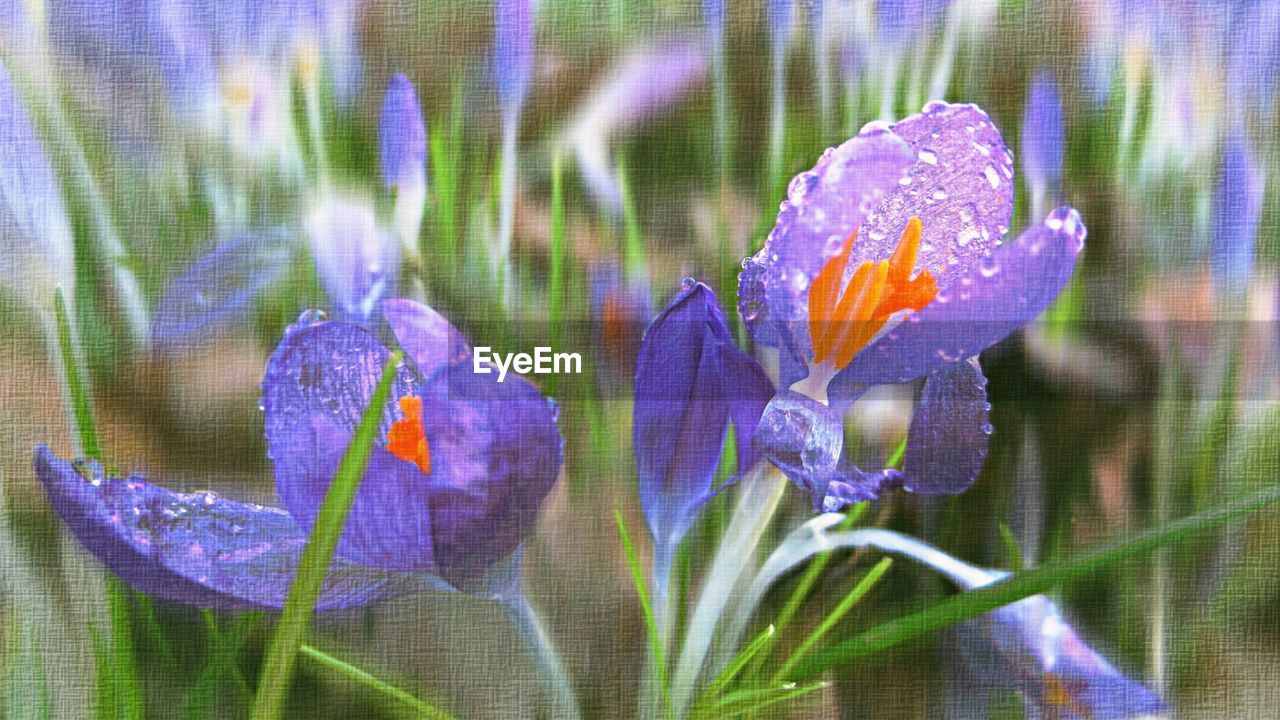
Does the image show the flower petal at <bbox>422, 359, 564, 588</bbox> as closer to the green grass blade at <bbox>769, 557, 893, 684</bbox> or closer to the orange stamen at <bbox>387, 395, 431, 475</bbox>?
the orange stamen at <bbox>387, 395, 431, 475</bbox>

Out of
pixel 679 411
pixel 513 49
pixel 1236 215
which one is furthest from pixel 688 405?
pixel 1236 215

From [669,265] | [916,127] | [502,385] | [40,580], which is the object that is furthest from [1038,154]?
[40,580]

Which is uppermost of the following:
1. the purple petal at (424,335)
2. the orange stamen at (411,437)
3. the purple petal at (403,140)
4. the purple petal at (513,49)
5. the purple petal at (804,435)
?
the purple petal at (513,49)

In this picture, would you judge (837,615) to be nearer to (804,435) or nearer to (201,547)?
(804,435)

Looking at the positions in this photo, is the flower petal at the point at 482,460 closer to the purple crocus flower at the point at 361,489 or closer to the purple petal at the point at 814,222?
the purple crocus flower at the point at 361,489

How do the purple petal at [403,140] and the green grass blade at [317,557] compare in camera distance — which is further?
the purple petal at [403,140]

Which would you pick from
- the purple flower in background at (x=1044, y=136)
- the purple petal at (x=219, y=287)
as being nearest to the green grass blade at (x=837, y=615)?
the purple flower in background at (x=1044, y=136)

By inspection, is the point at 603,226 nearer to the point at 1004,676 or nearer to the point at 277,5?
the point at 277,5
